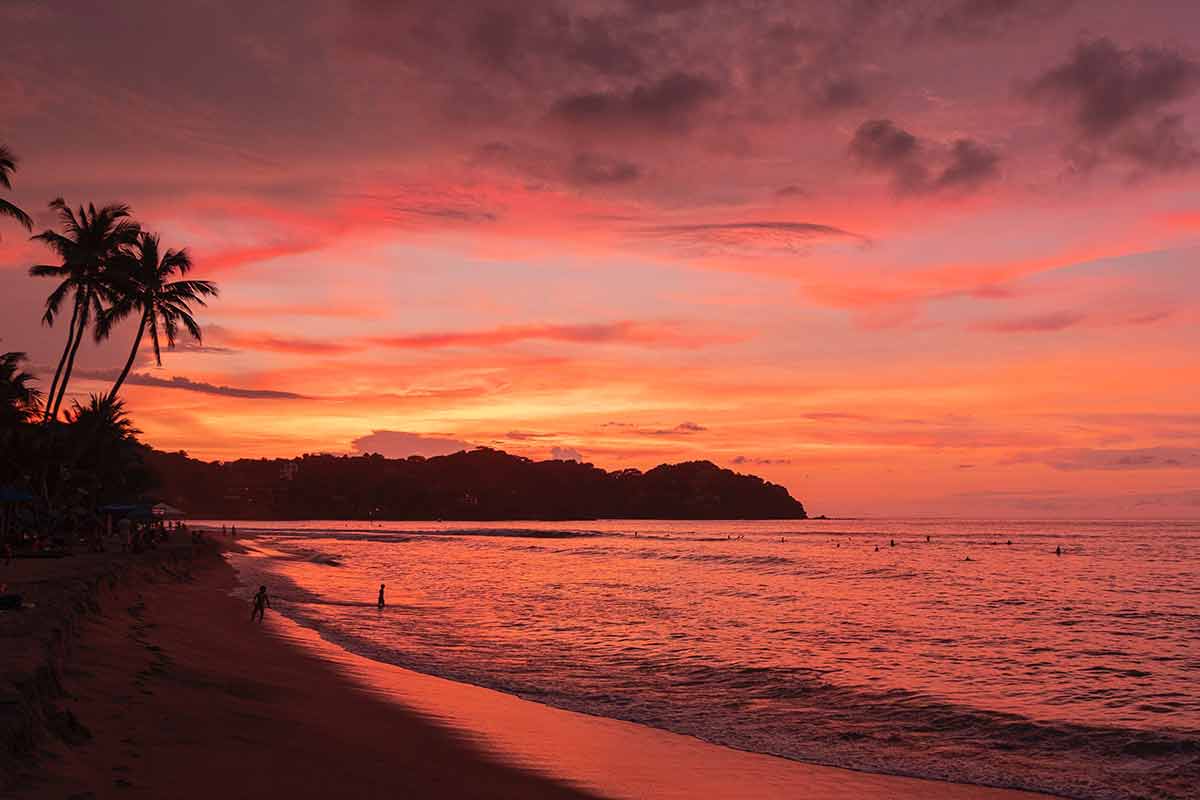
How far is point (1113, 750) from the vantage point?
61.8 feet

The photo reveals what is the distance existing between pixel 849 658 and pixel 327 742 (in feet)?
71.4

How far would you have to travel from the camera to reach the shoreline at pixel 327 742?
11.5m

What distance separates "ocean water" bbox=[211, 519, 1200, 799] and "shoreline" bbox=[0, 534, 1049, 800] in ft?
6.38

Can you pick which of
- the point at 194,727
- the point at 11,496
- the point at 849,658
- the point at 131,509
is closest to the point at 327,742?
the point at 194,727

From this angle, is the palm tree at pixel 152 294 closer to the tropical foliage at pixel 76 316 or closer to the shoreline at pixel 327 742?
the tropical foliage at pixel 76 316

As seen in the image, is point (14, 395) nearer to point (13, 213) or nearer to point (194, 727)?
point (13, 213)

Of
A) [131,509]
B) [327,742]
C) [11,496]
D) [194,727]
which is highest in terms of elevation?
[11,496]

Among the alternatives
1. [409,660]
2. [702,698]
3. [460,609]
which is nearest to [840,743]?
[702,698]

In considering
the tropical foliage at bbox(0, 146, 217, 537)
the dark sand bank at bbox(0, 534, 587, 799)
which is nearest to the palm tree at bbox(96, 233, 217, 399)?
the tropical foliage at bbox(0, 146, 217, 537)

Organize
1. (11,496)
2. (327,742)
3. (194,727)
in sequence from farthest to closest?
1. (11,496)
2. (327,742)
3. (194,727)

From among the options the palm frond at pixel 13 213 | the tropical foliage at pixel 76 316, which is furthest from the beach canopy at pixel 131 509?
the palm frond at pixel 13 213

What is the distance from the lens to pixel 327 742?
15.3 m

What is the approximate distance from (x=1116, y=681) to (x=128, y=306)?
57.0 meters

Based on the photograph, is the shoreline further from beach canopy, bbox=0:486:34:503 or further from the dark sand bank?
beach canopy, bbox=0:486:34:503
